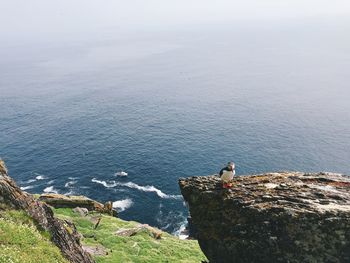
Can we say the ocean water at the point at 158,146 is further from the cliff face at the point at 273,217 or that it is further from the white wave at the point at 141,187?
the cliff face at the point at 273,217

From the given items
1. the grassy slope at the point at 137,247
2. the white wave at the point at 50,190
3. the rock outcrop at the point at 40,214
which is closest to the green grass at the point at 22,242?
the rock outcrop at the point at 40,214

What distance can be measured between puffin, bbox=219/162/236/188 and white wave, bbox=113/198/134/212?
83.2 metres

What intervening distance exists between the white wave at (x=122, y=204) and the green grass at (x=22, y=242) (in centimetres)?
7907

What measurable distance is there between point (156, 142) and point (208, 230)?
417 ft

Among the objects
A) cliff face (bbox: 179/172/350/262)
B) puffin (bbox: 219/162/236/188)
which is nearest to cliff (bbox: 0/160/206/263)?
cliff face (bbox: 179/172/350/262)

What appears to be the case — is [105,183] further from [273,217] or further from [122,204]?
[273,217]

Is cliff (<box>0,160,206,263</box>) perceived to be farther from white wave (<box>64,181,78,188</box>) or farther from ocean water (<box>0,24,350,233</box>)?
white wave (<box>64,181,78,188</box>)

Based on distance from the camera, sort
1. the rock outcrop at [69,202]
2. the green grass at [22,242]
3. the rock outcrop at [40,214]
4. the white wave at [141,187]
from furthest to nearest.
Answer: the white wave at [141,187] < the rock outcrop at [69,202] < the rock outcrop at [40,214] < the green grass at [22,242]

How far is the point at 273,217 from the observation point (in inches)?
782

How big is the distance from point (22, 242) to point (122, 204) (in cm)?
8474

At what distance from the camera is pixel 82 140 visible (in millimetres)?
152750

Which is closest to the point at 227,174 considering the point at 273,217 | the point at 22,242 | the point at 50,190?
the point at 273,217

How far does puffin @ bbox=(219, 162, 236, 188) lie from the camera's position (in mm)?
21828

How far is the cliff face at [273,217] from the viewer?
1881cm
